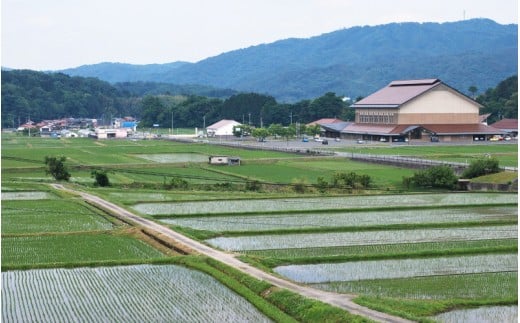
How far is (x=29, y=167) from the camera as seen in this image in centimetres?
4388

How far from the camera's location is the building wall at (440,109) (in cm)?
6844

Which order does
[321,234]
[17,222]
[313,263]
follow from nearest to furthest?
[313,263], [321,234], [17,222]

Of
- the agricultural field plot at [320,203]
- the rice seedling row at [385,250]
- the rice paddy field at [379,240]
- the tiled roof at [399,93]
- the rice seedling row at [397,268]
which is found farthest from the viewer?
the tiled roof at [399,93]

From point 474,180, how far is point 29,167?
21161mm

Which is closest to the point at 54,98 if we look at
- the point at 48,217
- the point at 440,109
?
the point at 440,109

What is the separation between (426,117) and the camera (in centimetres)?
6894

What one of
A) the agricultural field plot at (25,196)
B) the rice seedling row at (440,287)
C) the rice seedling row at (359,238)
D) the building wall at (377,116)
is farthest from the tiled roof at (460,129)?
the rice seedling row at (440,287)

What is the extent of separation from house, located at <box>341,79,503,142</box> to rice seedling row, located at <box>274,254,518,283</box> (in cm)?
4811

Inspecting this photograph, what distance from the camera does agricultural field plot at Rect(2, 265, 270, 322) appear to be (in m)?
13.9

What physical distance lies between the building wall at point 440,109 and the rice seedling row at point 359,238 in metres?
45.8

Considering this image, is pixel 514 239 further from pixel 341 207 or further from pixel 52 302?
pixel 52 302

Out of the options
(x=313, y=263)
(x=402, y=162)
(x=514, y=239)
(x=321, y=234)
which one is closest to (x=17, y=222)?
(x=321, y=234)

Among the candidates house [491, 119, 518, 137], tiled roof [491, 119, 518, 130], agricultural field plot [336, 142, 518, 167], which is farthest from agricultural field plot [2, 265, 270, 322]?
tiled roof [491, 119, 518, 130]

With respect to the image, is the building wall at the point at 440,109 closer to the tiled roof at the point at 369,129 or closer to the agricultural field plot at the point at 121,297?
the tiled roof at the point at 369,129
